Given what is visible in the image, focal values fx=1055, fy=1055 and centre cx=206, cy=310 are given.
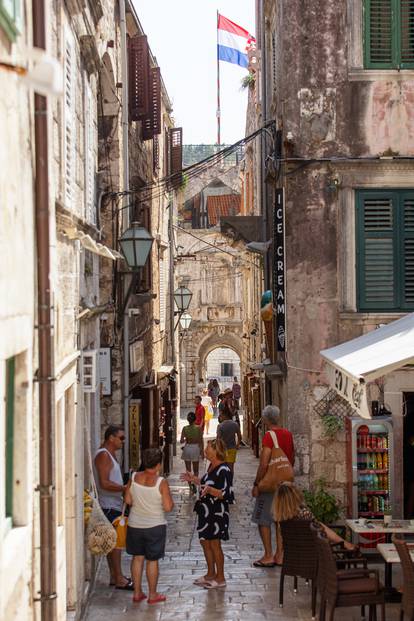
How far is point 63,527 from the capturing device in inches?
357

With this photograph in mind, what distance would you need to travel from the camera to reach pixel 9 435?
643 cm

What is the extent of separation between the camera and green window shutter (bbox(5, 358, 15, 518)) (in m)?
6.35

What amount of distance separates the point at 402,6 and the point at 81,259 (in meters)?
6.08

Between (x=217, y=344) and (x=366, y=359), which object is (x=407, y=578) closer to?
(x=366, y=359)

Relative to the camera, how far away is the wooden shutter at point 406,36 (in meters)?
14.2

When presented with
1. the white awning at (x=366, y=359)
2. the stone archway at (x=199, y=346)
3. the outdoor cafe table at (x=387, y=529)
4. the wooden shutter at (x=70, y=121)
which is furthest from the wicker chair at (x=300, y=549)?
the stone archway at (x=199, y=346)

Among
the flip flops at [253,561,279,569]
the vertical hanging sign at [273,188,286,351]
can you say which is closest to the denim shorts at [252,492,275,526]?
the flip flops at [253,561,279,569]

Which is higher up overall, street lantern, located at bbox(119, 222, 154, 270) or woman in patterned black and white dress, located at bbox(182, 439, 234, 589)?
street lantern, located at bbox(119, 222, 154, 270)

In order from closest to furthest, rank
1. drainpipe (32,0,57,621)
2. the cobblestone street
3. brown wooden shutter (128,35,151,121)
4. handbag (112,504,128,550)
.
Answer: drainpipe (32,0,57,621)
the cobblestone street
handbag (112,504,128,550)
brown wooden shutter (128,35,151,121)

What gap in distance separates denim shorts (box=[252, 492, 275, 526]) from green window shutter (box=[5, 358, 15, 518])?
6852mm

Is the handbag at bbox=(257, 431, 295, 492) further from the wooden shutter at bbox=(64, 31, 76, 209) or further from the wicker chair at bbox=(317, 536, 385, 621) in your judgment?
the wooden shutter at bbox=(64, 31, 76, 209)

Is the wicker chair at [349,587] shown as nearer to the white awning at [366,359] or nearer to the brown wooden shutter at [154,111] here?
the white awning at [366,359]

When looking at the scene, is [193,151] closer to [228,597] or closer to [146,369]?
[146,369]

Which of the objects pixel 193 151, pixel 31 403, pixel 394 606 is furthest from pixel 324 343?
pixel 193 151
